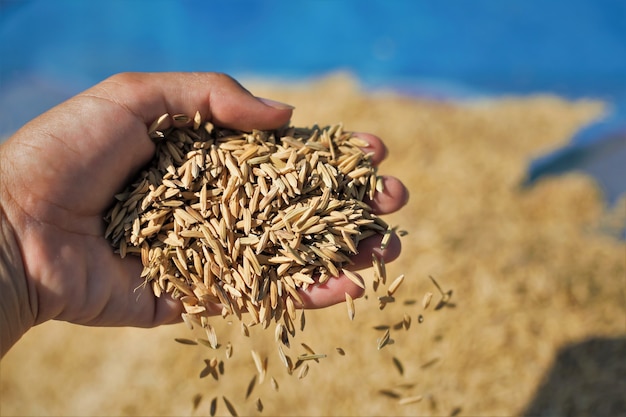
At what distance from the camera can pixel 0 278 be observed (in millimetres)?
1723

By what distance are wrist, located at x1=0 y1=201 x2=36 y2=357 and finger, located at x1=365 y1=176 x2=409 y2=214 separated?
3.54 feet

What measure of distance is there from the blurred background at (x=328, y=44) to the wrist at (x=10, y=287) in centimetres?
408

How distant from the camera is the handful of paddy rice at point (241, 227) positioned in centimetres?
179

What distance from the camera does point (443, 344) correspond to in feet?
9.31

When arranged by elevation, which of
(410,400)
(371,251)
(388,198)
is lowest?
(410,400)

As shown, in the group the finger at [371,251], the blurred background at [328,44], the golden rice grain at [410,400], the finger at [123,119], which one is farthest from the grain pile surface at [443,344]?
the blurred background at [328,44]

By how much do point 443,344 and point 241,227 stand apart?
1.42 metres

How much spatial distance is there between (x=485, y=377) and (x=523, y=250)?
82 cm

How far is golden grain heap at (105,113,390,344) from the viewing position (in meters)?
1.79

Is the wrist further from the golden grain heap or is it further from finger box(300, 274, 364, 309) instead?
finger box(300, 274, 364, 309)

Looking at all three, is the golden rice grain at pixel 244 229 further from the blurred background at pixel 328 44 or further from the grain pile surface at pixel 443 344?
the blurred background at pixel 328 44

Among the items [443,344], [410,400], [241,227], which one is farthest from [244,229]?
[443,344]

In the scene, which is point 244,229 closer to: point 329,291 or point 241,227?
point 241,227

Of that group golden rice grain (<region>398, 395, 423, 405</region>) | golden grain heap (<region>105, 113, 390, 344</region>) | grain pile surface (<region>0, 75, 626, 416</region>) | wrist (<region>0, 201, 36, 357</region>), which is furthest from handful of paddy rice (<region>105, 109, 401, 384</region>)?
golden rice grain (<region>398, 395, 423, 405</region>)
